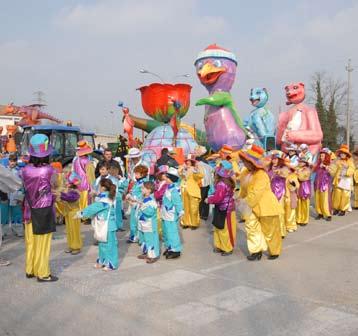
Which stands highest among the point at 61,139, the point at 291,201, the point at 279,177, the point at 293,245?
the point at 61,139

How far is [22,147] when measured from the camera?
13906 millimetres

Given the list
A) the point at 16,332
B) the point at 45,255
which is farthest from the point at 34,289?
the point at 16,332

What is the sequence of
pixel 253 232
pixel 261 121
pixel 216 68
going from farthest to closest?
pixel 261 121, pixel 216 68, pixel 253 232

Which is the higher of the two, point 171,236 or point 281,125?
point 281,125

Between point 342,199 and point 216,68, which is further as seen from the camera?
point 216,68

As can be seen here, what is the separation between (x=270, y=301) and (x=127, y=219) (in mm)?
5523

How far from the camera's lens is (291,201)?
7973 millimetres

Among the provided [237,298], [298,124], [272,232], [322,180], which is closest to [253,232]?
[272,232]

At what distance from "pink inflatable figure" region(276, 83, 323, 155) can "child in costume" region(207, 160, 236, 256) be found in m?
5.54

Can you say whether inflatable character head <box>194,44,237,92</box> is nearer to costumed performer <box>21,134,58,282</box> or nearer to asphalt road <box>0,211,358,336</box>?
asphalt road <box>0,211,358,336</box>

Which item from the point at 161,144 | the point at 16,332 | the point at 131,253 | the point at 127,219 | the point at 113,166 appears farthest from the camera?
the point at 161,144

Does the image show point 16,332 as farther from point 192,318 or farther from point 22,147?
point 22,147

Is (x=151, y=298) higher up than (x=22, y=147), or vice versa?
(x=22, y=147)

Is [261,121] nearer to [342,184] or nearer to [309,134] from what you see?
[309,134]
